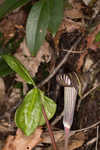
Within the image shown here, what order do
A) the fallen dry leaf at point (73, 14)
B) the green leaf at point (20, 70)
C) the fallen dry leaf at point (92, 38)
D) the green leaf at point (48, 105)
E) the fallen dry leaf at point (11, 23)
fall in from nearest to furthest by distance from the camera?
the green leaf at point (20, 70), the green leaf at point (48, 105), the fallen dry leaf at point (92, 38), the fallen dry leaf at point (73, 14), the fallen dry leaf at point (11, 23)

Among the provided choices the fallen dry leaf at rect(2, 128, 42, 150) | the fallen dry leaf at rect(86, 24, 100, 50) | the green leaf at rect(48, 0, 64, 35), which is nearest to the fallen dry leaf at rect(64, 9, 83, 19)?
the fallen dry leaf at rect(86, 24, 100, 50)

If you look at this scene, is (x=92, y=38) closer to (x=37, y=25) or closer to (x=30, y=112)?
(x=37, y=25)

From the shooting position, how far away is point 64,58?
1.99 metres

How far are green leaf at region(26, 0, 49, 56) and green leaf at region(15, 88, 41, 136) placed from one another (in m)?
0.39

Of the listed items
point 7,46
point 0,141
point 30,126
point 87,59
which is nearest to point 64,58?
point 87,59

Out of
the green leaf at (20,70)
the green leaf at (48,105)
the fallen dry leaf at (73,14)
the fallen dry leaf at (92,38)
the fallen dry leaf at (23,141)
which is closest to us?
the green leaf at (20,70)

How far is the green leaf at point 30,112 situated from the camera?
1.57m

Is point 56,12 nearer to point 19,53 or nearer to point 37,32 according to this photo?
point 37,32

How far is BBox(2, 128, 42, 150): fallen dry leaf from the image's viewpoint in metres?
1.80

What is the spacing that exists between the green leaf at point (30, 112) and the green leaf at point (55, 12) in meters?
0.57

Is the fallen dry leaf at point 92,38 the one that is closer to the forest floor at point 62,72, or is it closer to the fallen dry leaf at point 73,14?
the forest floor at point 62,72

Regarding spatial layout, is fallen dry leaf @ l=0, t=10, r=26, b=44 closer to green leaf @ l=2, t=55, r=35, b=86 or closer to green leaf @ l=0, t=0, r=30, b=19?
green leaf @ l=0, t=0, r=30, b=19

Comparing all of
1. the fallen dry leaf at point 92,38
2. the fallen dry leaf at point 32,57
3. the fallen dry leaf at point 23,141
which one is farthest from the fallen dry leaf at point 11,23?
the fallen dry leaf at point 23,141

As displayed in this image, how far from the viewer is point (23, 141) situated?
1807mm
